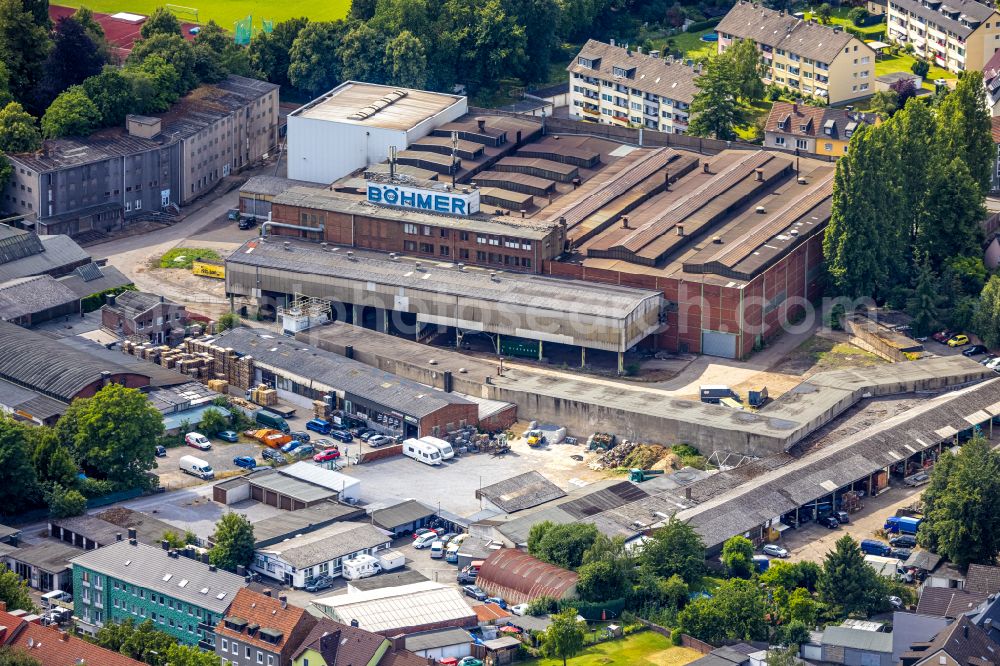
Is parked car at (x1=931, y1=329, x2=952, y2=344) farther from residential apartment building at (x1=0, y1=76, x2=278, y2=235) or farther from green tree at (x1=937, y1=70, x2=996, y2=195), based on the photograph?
residential apartment building at (x1=0, y1=76, x2=278, y2=235)

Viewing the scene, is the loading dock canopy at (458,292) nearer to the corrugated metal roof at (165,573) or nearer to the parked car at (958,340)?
the parked car at (958,340)

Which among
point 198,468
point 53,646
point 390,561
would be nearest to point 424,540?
point 390,561

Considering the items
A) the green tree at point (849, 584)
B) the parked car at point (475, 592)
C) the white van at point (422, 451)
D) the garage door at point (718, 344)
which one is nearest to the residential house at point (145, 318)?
the white van at point (422, 451)

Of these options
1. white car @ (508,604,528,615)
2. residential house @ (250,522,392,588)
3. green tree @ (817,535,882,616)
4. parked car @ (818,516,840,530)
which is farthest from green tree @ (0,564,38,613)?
parked car @ (818,516,840,530)

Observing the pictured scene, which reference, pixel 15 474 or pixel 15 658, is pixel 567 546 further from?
pixel 15 474

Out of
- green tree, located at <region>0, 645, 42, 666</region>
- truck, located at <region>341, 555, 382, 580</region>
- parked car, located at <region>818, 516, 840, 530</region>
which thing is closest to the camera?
green tree, located at <region>0, 645, 42, 666</region>

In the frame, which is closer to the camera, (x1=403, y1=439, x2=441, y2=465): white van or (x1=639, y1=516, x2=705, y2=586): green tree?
(x1=639, y1=516, x2=705, y2=586): green tree
